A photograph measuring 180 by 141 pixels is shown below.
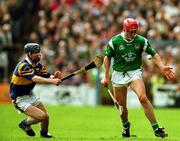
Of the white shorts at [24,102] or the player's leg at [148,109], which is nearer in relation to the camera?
the player's leg at [148,109]

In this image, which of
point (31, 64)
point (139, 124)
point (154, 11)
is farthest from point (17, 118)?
point (154, 11)

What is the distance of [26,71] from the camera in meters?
13.5

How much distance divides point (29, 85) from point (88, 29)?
13424mm

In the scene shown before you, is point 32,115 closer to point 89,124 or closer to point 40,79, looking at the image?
point 40,79

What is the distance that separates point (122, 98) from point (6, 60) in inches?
567

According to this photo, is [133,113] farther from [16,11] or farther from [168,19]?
[16,11]

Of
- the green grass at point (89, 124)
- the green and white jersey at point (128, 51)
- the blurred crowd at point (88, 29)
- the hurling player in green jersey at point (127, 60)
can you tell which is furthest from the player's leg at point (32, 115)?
the blurred crowd at point (88, 29)

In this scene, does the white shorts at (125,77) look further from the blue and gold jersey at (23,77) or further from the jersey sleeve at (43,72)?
the blue and gold jersey at (23,77)

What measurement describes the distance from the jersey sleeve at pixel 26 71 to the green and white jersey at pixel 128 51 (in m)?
1.67

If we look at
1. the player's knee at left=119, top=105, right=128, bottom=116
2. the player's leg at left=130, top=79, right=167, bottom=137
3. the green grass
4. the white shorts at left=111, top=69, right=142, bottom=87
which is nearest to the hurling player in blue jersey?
the green grass

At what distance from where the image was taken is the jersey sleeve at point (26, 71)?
13.5 metres

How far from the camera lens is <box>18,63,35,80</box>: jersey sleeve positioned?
1348 centimetres

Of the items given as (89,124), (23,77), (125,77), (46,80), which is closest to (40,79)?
(46,80)

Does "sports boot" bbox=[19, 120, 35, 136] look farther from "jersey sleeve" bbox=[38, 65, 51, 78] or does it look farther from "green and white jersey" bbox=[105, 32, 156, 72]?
"green and white jersey" bbox=[105, 32, 156, 72]
